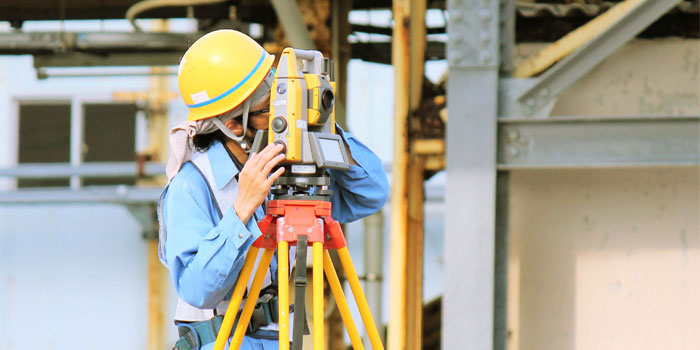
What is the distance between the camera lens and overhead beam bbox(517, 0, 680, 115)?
3695 mm

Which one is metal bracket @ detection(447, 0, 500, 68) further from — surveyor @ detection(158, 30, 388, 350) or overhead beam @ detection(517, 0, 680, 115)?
surveyor @ detection(158, 30, 388, 350)

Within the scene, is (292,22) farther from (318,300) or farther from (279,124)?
(318,300)

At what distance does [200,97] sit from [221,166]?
182mm

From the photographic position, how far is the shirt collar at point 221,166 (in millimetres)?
2414

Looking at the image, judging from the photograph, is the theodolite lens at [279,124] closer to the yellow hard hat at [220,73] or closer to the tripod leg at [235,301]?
the yellow hard hat at [220,73]

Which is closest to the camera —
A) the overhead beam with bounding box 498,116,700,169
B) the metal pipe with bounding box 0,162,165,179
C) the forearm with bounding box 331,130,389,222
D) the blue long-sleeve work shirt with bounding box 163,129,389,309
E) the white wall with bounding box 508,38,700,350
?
the blue long-sleeve work shirt with bounding box 163,129,389,309

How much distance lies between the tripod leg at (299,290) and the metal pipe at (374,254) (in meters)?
5.31

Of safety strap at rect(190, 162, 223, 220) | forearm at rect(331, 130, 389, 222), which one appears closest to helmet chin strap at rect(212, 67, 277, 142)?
safety strap at rect(190, 162, 223, 220)

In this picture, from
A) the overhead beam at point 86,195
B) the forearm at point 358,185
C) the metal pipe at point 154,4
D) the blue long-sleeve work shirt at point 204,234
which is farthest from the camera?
A: the overhead beam at point 86,195

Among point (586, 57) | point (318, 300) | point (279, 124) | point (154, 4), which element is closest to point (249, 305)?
point (318, 300)

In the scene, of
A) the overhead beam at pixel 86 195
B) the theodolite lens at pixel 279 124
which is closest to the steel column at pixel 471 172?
the theodolite lens at pixel 279 124

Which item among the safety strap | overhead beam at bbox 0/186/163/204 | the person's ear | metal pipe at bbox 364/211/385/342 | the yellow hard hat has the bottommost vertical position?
metal pipe at bbox 364/211/385/342

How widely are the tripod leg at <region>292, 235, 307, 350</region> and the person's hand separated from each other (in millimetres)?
141

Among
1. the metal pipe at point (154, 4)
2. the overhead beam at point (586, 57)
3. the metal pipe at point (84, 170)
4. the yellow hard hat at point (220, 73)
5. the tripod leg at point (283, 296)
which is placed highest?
the metal pipe at point (154, 4)
